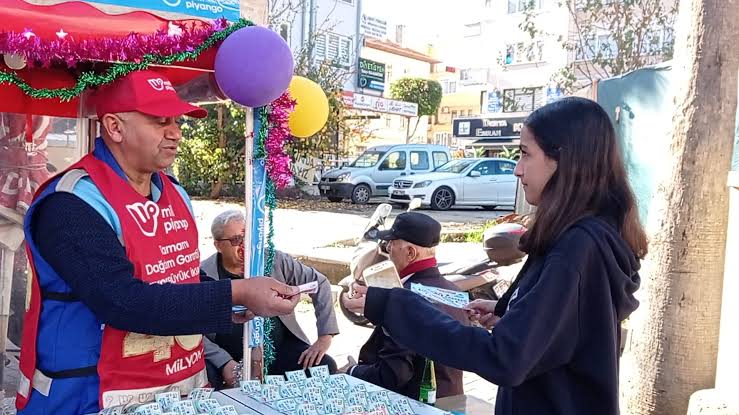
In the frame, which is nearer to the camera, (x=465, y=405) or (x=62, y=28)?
(x=62, y=28)

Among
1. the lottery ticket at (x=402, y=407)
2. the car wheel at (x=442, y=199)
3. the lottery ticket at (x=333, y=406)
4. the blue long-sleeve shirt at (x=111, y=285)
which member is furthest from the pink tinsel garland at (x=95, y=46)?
the car wheel at (x=442, y=199)

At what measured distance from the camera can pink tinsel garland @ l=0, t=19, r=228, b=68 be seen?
2334 millimetres

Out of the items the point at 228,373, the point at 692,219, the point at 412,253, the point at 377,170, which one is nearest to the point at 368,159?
the point at 377,170

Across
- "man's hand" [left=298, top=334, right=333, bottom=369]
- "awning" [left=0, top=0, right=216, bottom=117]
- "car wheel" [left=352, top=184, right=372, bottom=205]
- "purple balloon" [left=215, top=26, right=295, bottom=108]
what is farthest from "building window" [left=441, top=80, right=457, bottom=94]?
"purple balloon" [left=215, top=26, right=295, bottom=108]

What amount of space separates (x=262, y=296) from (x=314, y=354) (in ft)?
7.05

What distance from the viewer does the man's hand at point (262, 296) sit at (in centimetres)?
201

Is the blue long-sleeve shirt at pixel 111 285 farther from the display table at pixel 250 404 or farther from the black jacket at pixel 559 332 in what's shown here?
the black jacket at pixel 559 332

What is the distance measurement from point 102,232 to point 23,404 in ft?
2.18

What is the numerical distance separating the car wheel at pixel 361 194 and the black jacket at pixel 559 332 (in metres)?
15.6

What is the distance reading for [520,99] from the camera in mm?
33062

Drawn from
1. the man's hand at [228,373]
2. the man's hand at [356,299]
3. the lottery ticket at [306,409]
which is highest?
the man's hand at [356,299]

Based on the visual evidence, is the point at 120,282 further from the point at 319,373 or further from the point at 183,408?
the point at 319,373

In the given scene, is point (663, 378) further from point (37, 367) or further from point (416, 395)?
point (37, 367)

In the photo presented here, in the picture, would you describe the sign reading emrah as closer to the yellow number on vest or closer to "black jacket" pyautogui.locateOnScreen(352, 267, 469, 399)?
the yellow number on vest
